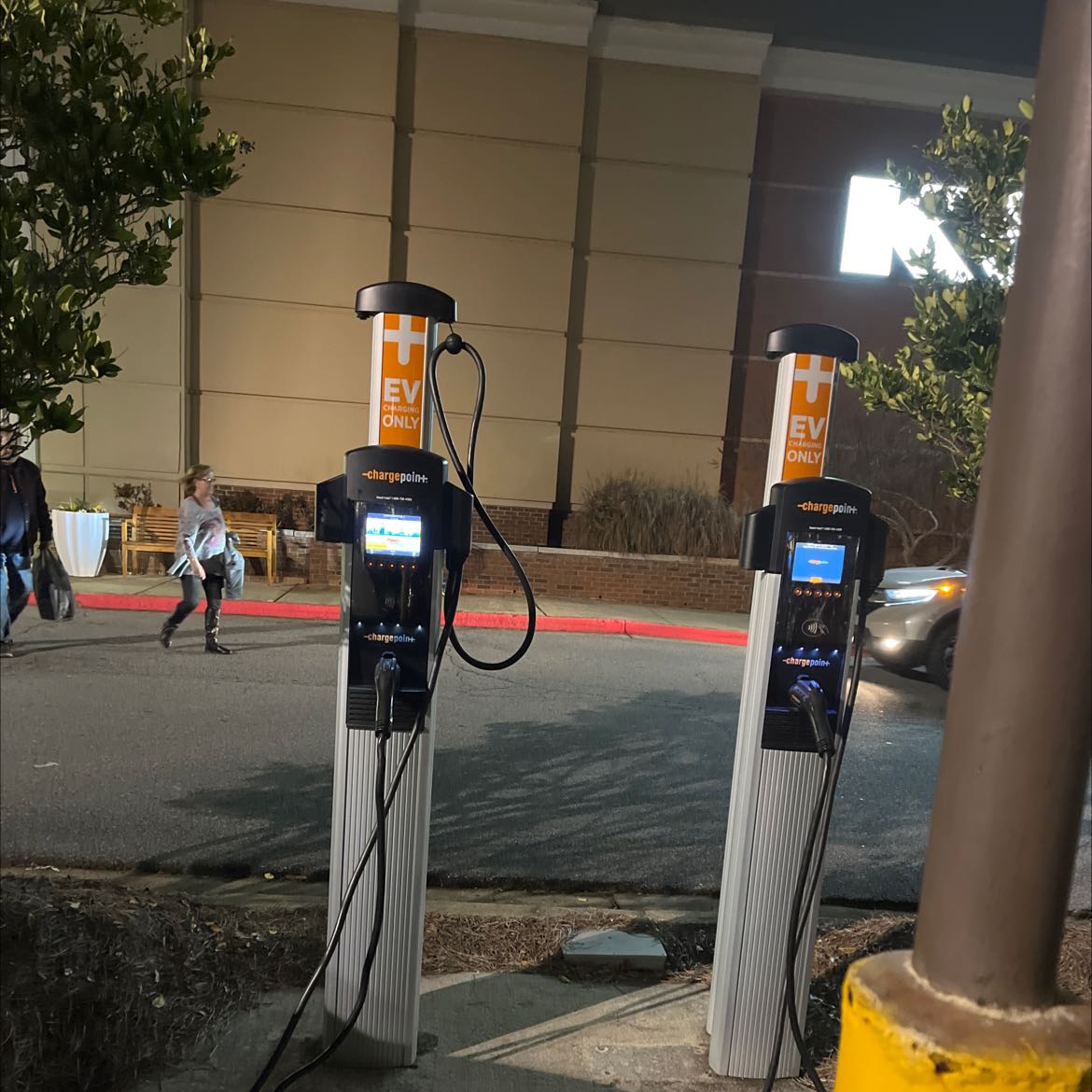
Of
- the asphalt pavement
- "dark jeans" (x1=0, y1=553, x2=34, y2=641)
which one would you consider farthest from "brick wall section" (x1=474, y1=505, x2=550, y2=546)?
"dark jeans" (x1=0, y1=553, x2=34, y2=641)

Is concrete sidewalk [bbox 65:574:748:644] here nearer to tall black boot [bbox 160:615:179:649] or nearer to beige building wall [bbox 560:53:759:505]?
tall black boot [bbox 160:615:179:649]

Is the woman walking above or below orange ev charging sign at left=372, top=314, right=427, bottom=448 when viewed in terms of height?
below

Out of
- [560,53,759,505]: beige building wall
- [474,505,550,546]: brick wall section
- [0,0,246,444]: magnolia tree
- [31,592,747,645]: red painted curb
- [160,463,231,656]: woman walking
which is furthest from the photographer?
[474,505,550,546]: brick wall section

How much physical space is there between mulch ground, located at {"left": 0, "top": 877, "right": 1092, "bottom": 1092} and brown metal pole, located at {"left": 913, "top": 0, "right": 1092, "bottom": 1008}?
6.20 ft

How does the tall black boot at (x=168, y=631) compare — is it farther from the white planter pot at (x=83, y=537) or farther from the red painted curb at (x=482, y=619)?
the white planter pot at (x=83, y=537)

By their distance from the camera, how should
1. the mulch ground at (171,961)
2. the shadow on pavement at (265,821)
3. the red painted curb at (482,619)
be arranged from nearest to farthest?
the mulch ground at (171,961) < the shadow on pavement at (265,821) < the red painted curb at (482,619)

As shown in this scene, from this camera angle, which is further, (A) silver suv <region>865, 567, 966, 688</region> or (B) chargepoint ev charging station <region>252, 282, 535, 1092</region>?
(A) silver suv <region>865, 567, 966, 688</region>

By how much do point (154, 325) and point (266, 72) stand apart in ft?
10.1

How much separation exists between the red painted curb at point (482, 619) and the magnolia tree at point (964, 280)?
4061mm

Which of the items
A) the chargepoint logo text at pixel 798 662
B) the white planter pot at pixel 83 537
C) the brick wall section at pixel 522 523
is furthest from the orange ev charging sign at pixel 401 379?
the brick wall section at pixel 522 523

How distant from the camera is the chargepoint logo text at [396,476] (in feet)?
7.03

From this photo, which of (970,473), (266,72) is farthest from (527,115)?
(970,473)

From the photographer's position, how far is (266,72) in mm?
9016

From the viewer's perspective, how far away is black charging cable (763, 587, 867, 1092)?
232 centimetres
